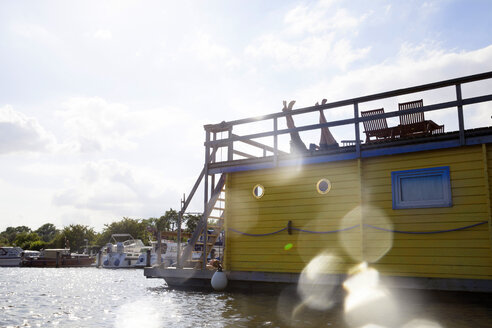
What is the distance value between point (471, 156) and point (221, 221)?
23.6 ft

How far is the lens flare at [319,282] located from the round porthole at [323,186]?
1.51 meters

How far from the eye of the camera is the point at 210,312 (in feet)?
29.3

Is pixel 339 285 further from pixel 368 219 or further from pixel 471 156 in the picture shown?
pixel 471 156

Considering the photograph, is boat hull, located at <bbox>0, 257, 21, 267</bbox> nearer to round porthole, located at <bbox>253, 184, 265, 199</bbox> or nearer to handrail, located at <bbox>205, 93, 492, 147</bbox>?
handrail, located at <bbox>205, 93, 492, 147</bbox>

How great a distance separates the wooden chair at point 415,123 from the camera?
9538mm

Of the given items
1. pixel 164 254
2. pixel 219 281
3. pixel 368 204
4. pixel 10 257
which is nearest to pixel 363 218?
pixel 368 204

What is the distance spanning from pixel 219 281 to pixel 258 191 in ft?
8.50

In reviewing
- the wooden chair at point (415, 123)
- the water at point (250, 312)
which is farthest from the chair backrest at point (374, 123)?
the water at point (250, 312)

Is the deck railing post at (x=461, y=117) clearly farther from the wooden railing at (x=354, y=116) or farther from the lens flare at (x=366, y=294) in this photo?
the lens flare at (x=366, y=294)

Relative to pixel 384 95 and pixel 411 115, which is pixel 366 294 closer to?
pixel 411 115

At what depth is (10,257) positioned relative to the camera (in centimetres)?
5072

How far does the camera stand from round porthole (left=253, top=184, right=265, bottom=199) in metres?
11.3

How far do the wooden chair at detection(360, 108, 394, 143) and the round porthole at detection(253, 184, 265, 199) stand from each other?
3034 millimetres

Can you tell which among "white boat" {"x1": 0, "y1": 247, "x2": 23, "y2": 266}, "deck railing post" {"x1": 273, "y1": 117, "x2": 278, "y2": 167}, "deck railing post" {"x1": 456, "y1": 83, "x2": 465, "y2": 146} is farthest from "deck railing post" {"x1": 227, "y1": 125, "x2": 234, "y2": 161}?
"white boat" {"x1": 0, "y1": 247, "x2": 23, "y2": 266}
